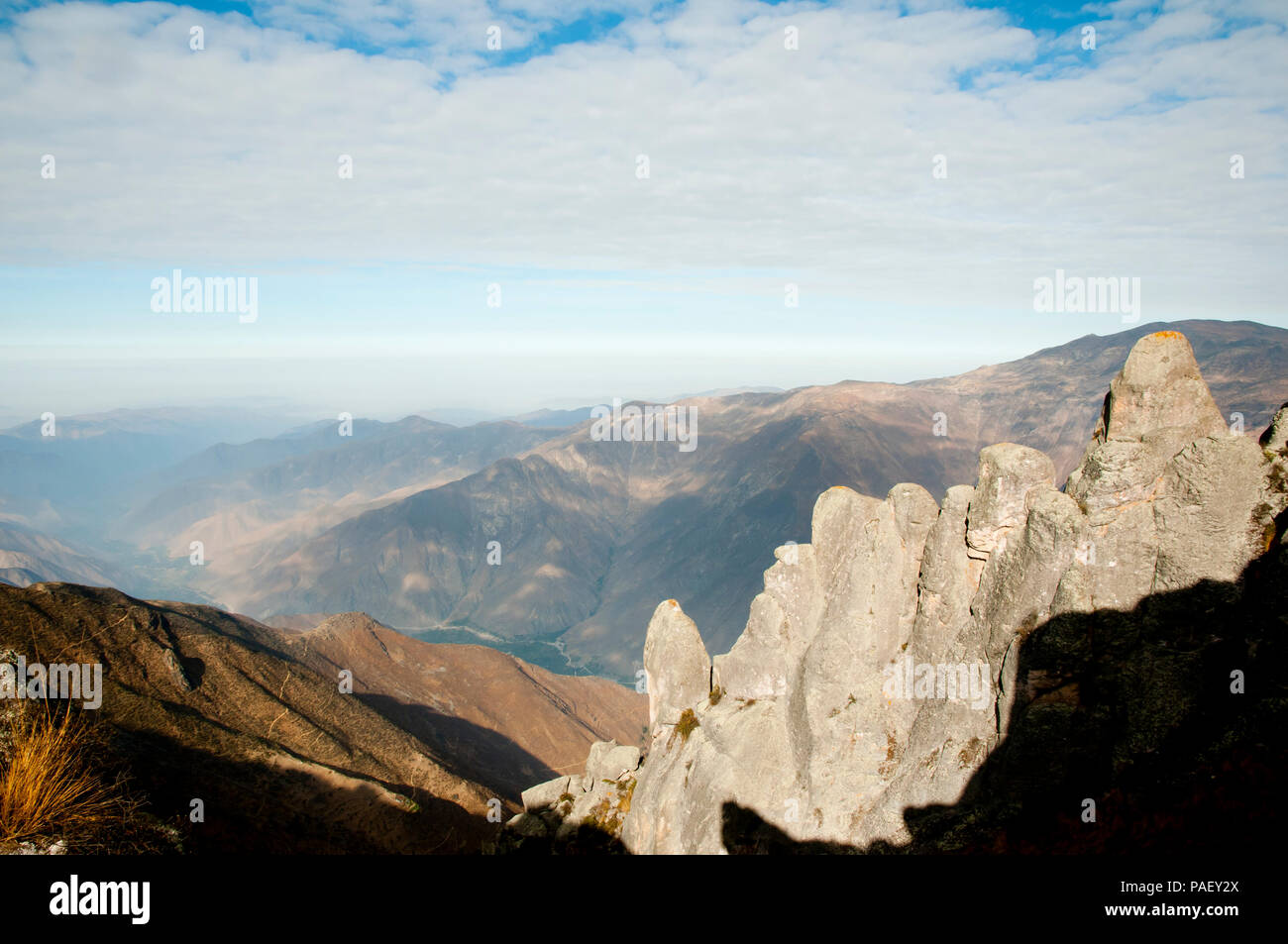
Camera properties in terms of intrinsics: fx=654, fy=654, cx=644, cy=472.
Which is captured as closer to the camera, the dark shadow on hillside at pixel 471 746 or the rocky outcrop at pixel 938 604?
the rocky outcrop at pixel 938 604

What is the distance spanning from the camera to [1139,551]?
18062 mm

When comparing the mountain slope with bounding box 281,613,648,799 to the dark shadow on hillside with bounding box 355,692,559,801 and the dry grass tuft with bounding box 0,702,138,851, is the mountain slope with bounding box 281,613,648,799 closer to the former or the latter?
the dark shadow on hillside with bounding box 355,692,559,801

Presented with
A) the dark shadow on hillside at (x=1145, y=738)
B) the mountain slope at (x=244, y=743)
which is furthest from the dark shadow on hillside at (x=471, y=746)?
the dark shadow on hillside at (x=1145, y=738)

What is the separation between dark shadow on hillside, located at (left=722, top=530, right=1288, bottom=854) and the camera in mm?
14461

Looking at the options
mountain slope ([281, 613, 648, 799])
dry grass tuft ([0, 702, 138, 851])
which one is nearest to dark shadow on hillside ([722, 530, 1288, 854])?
dry grass tuft ([0, 702, 138, 851])

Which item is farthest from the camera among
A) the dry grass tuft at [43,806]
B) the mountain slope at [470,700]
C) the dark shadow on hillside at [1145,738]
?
the mountain slope at [470,700]

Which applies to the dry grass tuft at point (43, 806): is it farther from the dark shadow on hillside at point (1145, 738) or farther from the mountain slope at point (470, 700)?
the mountain slope at point (470, 700)

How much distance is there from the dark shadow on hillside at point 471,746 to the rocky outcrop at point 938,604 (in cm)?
4622

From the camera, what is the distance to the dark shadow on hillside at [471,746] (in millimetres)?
69625
